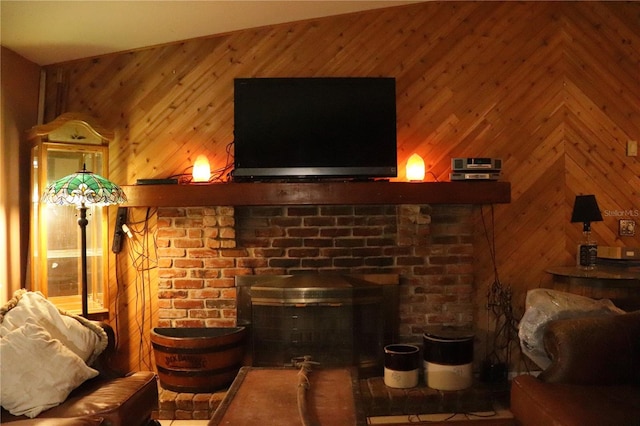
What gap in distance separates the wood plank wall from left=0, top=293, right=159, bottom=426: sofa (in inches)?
40.6

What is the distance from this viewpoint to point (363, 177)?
10.5 feet

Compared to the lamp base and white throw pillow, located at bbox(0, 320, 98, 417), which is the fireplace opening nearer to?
white throw pillow, located at bbox(0, 320, 98, 417)

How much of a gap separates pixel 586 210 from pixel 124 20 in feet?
10.6

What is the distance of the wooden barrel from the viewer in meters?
2.89

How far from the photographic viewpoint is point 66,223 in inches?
127

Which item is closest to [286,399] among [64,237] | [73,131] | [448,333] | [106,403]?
[106,403]

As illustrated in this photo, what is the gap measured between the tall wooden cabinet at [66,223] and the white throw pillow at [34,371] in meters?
1.04

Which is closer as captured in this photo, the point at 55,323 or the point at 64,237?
the point at 55,323

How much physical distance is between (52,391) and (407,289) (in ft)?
7.15

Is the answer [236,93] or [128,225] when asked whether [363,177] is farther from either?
[128,225]

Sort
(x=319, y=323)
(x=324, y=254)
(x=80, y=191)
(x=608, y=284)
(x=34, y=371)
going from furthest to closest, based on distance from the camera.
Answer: (x=324, y=254) → (x=319, y=323) → (x=608, y=284) → (x=80, y=191) → (x=34, y=371)

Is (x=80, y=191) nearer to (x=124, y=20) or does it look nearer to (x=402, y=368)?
(x=124, y=20)

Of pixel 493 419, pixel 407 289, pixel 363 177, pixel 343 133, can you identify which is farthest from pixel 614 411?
pixel 343 133

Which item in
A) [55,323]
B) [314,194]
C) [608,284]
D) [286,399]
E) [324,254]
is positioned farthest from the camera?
[324,254]
